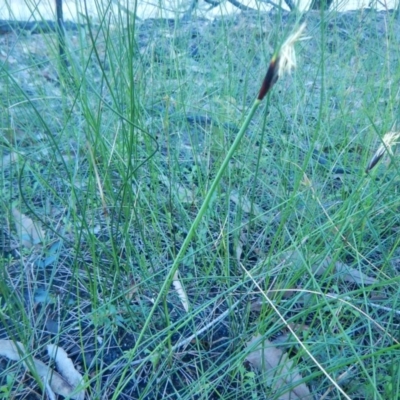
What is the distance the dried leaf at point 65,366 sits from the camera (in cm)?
82

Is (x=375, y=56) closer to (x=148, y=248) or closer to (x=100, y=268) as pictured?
(x=148, y=248)

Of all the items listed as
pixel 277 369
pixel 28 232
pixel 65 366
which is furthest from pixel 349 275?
pixel 28 232

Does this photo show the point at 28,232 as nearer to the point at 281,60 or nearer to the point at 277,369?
the point at 277,369

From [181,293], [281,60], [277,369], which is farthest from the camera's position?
[181,293]

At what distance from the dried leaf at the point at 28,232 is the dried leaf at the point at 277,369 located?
20.0 inches

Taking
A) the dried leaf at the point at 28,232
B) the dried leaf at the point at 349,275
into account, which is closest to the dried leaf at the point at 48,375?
the dried leaf at the point at 28,232

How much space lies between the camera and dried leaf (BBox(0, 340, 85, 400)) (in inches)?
31.2

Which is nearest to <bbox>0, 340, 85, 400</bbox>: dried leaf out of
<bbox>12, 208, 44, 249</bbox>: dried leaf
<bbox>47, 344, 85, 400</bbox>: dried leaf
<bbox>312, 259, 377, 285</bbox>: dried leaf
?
<bbox>47, 344, 85, 400</bbox>: dried leaf

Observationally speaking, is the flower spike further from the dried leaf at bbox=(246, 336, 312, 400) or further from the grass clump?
the dried leaf at bbox=(246, 336, 312, 400)

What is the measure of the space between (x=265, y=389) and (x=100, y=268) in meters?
→ 0.39

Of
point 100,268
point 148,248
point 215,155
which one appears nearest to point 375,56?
point 215,155

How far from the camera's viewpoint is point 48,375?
2.66 feet

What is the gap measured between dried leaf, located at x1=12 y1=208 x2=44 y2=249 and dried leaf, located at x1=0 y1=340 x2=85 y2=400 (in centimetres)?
24

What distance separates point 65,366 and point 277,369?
37cm
